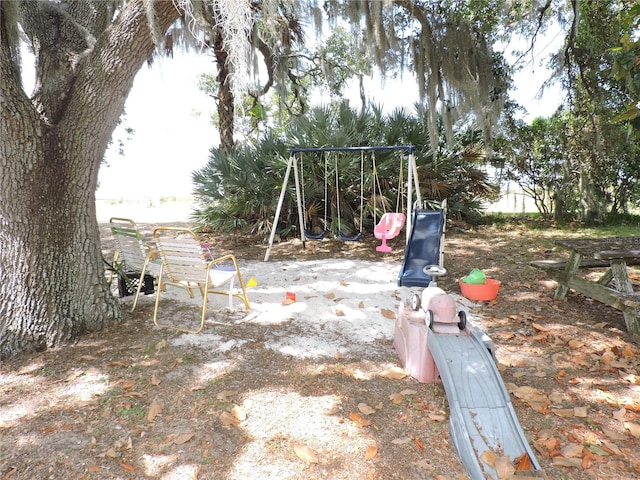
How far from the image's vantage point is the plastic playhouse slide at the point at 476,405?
1.95 m

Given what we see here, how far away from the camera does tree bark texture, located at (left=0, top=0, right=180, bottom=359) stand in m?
2.89

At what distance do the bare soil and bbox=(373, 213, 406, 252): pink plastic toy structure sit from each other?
2371 millimetres

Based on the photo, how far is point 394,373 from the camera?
2791mm

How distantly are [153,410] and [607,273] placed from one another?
157 inches

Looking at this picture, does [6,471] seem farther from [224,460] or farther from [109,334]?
[109,334]

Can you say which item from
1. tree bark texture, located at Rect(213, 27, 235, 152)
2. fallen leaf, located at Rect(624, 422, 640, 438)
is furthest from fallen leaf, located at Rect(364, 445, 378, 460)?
tree bark texture, located at Rect(213, 27, 235, 152)

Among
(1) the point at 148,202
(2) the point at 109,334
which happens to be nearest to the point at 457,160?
(2) the point at 109,334

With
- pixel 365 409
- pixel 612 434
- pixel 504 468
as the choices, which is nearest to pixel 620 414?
pixel 612 434

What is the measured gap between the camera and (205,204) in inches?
346

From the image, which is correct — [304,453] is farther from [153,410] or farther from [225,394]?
[153,410]

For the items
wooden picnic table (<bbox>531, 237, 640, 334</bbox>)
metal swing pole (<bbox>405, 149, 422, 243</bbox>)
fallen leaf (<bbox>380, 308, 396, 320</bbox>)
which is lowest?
fallen leaf (<bbox>380, 308, 396, 320</bbox>)

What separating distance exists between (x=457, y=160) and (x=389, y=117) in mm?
1693

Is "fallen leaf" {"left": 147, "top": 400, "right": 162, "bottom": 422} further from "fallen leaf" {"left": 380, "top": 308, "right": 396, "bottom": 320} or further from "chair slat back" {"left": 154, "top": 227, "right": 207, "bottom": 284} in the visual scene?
"fallen leaf" {"left": 380, "top": 308, "right": 396, "bottom": 320}

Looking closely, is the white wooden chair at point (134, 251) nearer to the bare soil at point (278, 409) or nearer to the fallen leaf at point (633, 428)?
the bare soil at point (278, 409)
